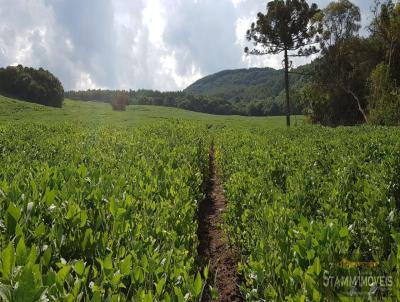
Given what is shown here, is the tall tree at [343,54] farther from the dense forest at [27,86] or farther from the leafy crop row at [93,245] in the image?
the dense forest at [27,86]

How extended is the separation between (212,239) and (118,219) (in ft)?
14.2

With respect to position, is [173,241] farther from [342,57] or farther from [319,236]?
[342,57]

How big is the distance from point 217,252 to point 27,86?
89.7 metres

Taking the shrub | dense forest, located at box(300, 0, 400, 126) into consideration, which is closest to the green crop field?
the shrub

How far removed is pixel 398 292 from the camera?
2.34 metres

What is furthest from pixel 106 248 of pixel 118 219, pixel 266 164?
pixel 266 164

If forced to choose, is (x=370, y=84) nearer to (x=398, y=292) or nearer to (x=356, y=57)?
(x=356, y=57)

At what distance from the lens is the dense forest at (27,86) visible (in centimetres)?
8362

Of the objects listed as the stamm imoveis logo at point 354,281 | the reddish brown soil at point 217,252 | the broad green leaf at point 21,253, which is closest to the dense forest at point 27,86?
the reddish brown soil at point 217,252

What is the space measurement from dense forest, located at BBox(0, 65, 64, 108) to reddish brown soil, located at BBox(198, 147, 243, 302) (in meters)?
85.2

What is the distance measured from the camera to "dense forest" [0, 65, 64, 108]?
8362 centimetres

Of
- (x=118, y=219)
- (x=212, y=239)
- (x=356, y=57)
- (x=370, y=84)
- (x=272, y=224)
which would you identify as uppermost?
(x=356, y=57)

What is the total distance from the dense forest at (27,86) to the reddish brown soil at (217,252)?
8523 cm

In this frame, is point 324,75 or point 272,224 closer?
point 272,224
